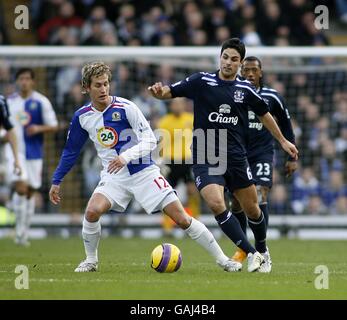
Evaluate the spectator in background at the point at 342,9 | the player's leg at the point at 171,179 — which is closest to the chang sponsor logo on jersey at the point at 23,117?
the player's leg at the point at 171,179

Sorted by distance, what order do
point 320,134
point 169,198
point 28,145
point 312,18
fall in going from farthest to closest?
point 312,18
point 320,134
point 28,145
point 169,198

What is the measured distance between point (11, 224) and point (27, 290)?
10.9 meters

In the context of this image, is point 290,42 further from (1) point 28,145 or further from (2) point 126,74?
(1) point 28,145

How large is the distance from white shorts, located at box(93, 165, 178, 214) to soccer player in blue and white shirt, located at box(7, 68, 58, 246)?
234 inches

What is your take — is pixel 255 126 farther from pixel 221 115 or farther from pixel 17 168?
pixel 17 168

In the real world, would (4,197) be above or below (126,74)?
below

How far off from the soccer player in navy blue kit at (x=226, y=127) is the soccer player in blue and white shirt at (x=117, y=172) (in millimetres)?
278

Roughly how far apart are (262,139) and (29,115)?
5.55 metres

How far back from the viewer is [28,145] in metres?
16.8

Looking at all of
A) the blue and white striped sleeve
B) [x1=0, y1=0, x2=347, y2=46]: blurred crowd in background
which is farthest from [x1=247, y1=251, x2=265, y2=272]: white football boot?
[x1=0, y1=0, x2=347, y2=46]: blurred crowd in background

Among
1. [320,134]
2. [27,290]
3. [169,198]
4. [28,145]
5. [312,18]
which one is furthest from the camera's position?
[312,18]

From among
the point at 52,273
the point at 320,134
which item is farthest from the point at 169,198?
the point at 320,134

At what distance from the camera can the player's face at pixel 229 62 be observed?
10.4m

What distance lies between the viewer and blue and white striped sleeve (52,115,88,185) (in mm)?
10523
